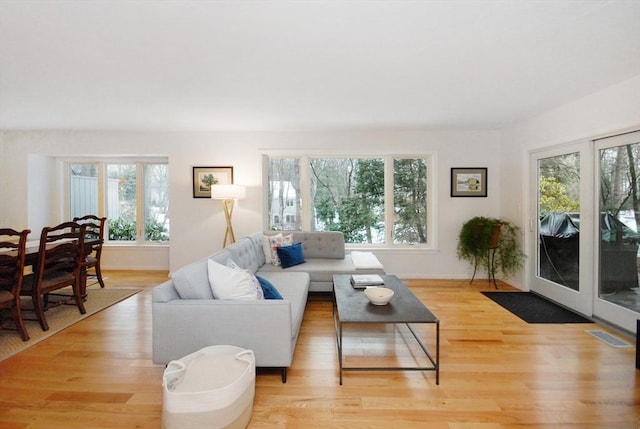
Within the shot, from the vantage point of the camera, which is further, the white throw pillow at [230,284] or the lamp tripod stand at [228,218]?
the lamp tripod stand at [228,218]

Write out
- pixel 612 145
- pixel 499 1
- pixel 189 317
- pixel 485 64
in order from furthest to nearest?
pixel 612 145 < pixel 485 64 < pixel 189 317 < pixel 499 1

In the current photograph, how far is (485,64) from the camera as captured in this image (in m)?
2.70

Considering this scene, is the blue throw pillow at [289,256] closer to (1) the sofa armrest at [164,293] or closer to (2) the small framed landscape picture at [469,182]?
(1) the sofa armrest at [164,293]

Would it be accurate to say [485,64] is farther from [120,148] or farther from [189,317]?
[120,148]

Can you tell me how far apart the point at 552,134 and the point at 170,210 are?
550 cm

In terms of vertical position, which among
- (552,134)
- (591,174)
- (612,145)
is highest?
(552,134)

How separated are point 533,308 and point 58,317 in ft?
17.2

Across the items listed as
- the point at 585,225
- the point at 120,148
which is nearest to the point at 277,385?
the point at 585,225

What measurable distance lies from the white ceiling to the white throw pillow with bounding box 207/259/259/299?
167cm

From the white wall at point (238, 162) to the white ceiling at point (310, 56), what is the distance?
3.15 feet

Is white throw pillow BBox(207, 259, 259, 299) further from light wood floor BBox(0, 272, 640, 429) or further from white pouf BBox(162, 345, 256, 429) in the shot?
light wood floor BBox(0, 272, 640, 429)

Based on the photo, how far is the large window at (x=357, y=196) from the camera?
5.28 m

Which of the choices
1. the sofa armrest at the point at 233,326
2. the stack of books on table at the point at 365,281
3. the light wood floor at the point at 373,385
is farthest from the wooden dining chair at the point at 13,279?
the stack of books on table at the point at 365,281

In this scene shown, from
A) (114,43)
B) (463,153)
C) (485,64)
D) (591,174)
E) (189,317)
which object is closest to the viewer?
(189,317)
